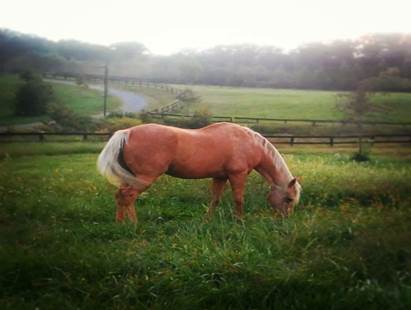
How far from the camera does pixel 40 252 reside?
416 cm

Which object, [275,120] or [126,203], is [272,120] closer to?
[275,120]

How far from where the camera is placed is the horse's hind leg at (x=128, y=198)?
4926 mm

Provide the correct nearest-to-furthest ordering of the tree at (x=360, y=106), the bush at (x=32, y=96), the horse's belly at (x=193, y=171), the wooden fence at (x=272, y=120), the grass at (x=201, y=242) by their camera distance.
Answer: the grass at (x=201, y=242) < the bush at (x=32, y=96) < the horse's belly at (x=193, y=171) < the wooden fence at (x=272, y=120) < the tree at (x=360, y=106)

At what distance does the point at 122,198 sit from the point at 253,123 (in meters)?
1.88

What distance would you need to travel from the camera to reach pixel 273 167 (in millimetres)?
5457

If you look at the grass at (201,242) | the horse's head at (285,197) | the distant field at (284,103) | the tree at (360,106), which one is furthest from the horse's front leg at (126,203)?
the tree at (360,106)

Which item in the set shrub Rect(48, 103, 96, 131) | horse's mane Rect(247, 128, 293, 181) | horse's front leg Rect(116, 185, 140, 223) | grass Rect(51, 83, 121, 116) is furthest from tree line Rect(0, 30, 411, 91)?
horse's front leg Rect(116, 185, 140, 223)

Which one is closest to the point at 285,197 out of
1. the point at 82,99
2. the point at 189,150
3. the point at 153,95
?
the point at 189,150

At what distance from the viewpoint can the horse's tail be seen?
476 centimetres

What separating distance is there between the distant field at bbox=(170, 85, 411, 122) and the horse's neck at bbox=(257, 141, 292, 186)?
0.48 m

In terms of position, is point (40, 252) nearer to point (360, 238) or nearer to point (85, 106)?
point (85, 106)

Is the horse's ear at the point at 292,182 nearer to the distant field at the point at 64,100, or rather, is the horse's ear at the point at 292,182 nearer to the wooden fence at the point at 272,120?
the wooden fence at the point at 272,120

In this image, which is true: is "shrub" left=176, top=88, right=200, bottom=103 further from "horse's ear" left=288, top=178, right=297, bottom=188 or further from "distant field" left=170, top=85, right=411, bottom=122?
"horse's ear" left=288, top=178, right=297, bottom=188

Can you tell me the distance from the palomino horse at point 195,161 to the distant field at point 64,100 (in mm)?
574
